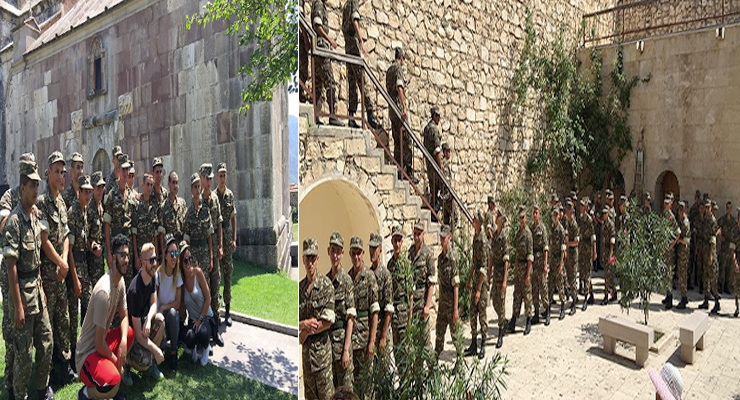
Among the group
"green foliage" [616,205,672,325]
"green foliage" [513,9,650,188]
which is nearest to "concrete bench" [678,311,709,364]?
"green foliage" [616,205,672,325]

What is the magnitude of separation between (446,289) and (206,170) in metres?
2.01

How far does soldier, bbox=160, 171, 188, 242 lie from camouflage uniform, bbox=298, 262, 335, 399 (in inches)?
28.4

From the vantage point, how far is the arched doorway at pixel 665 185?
17.2 ft

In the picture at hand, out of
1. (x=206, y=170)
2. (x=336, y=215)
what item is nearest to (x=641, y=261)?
(x=336, y=215)

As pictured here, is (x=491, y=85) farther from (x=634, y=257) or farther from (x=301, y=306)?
(x=301, y=306)

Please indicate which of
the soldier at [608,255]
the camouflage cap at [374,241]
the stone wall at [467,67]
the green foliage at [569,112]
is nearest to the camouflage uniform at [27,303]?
the camouflage cap at [374,241]

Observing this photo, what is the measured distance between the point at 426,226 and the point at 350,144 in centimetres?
100

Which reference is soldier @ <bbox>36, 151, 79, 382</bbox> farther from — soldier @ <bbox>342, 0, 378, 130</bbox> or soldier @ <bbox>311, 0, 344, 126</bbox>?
soldier @ <bbox>342, 0, 378, 130</bbox>

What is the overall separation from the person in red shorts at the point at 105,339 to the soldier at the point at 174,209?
0.17 metres

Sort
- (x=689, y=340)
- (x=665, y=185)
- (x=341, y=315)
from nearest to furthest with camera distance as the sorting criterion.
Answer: (x=341, y=315), (x=689, y=340), (x=665, y=185)

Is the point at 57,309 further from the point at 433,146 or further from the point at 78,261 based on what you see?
the point at 433,146

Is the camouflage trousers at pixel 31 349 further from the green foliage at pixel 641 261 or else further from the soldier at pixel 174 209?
the green foliage at pixel 641 261

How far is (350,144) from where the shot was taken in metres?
2.33

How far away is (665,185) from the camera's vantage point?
18.0 ft
